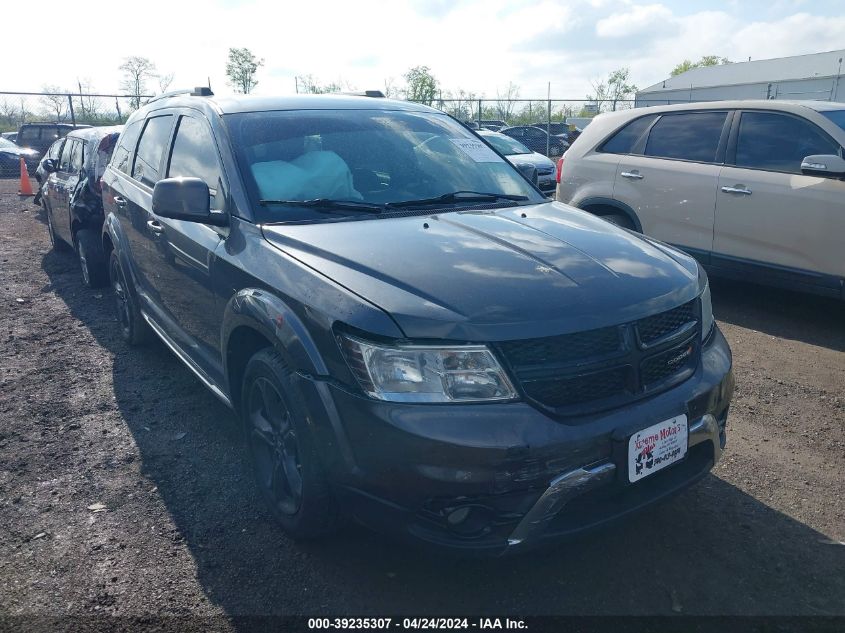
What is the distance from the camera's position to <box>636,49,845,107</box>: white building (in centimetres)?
3850

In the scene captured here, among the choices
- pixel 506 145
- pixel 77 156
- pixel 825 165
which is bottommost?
pixel 506 145

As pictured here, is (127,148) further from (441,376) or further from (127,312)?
(441,376)

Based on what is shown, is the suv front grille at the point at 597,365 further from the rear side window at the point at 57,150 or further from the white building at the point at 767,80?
the white building at the point at 767,80

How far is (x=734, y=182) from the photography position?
5965 millimetres

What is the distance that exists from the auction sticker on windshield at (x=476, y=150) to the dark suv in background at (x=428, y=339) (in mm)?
283

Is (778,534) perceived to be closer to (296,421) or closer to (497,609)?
(497,609)

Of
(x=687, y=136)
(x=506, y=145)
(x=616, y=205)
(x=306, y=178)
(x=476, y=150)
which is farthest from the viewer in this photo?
(x=506, y=145)

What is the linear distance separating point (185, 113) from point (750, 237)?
457cm

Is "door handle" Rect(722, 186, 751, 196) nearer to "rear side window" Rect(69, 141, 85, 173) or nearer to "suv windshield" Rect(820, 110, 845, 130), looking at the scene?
"suv windshield" Rect(820, 110, 845, 130)

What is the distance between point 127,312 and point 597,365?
165 inches

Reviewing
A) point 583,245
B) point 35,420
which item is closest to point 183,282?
point 35,420

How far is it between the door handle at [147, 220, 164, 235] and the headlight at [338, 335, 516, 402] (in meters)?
2.34

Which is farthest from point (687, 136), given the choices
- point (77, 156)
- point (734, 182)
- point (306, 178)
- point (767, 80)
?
point (767, 80)

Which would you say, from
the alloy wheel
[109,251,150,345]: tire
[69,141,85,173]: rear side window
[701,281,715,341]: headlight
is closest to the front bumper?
the alloy wheel
